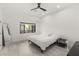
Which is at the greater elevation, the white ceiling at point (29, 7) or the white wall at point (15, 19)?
the white ceiling at point (29, 7)

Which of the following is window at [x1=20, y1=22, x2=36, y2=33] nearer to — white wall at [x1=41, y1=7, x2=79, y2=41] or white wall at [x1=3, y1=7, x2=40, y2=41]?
white wall at [x1=3, y1=7, x2=40, y2=41]

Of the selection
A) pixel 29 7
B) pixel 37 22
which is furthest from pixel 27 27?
pixel 29 7

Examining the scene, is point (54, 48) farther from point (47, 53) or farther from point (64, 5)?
point (64, 5)

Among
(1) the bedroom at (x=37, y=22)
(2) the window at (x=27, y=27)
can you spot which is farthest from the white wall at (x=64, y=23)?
(2) the window at (x=27, y=27)

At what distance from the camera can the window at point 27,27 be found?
91 centimetres

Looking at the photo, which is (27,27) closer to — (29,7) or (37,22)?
(37,22)

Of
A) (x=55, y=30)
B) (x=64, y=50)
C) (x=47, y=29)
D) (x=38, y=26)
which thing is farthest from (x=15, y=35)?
(x=64, y=50)

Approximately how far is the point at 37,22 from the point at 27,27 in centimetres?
17

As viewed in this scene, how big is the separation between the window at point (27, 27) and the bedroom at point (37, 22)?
33mm

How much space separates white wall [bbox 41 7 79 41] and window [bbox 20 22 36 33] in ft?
0.50

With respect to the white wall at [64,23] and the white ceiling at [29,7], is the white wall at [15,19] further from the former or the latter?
the white wall at [64,23]

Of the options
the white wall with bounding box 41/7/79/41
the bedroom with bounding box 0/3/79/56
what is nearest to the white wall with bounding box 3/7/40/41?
the bedroom with bounding box 0/3/79/56

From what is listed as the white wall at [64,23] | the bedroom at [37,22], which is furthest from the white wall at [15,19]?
the white wall at [64,23]

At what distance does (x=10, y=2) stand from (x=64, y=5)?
0.71 meters
